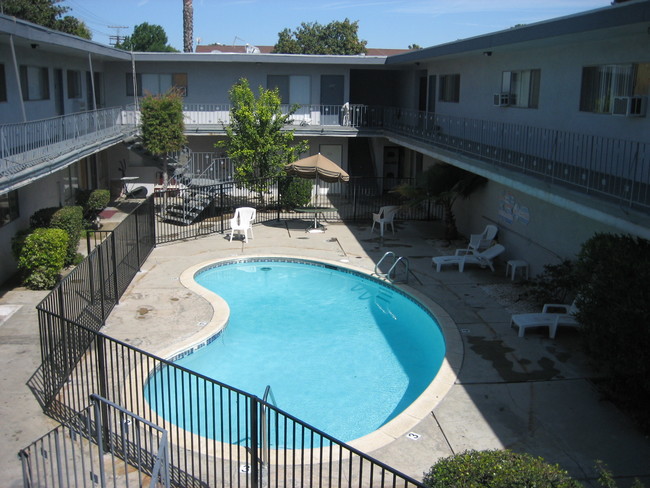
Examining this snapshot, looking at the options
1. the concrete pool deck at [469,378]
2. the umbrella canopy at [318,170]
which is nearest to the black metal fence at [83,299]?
the concrete pool deck at [469,378]

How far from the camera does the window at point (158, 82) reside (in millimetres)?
28047

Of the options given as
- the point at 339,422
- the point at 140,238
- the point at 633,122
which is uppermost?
the point at 633,122

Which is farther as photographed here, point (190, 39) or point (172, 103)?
point (190, 39)

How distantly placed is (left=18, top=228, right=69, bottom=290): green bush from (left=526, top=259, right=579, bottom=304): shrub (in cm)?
1062

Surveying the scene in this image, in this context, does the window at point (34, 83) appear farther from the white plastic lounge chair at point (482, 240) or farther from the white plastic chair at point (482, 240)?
the white plastic chair at point (482, 240)

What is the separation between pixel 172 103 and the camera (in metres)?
23.4

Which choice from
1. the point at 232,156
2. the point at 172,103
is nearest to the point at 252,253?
the point at 232,156

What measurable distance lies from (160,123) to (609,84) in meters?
15.5

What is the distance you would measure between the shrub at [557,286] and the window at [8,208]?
1233cm

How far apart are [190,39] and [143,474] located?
41975mm

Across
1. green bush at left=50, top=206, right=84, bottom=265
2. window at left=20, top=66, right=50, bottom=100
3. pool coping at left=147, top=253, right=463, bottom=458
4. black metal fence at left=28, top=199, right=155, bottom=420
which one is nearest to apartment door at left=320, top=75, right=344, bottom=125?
pool coping at left=147, top=253, right=463, bottom=458

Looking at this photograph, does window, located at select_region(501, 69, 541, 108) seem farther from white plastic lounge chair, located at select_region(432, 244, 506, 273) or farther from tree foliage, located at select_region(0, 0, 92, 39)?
tree foliage, located at select_region(0, 0, 92, 39)

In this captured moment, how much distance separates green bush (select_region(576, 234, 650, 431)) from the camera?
28.1ft

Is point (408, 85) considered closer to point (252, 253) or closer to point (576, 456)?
point (252, 253)
